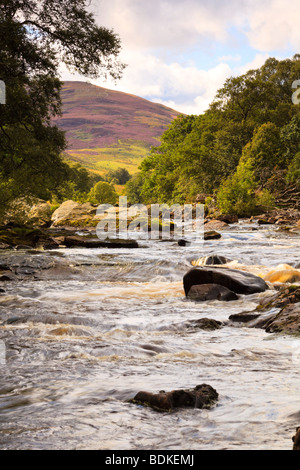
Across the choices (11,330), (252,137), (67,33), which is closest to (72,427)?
(11,330)

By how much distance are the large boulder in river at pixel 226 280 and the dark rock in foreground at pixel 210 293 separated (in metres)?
0.24

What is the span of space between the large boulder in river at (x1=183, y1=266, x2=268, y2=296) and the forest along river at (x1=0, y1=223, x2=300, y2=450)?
290mm

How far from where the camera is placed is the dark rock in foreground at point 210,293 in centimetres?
865

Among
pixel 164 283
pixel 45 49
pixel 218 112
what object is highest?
pixel 218 112

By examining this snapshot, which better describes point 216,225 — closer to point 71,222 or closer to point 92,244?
point 71,222

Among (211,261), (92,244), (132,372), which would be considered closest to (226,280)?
(211,261)

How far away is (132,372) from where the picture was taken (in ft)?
14.8

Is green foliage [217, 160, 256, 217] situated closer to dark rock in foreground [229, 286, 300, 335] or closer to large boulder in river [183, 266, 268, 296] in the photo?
large boulder in river [183, 266, 268, 296]

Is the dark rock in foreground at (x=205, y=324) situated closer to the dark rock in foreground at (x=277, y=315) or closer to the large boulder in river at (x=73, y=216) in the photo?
the dark rock in foreground at (x=277, y=315)

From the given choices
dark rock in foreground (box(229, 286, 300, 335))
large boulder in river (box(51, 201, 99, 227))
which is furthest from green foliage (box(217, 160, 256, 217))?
dark rock in foreground (box(229, 286, 300, 335))

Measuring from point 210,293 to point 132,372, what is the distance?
4556 mm

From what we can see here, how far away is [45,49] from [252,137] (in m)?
32.3

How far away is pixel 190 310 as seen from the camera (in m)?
7.91
